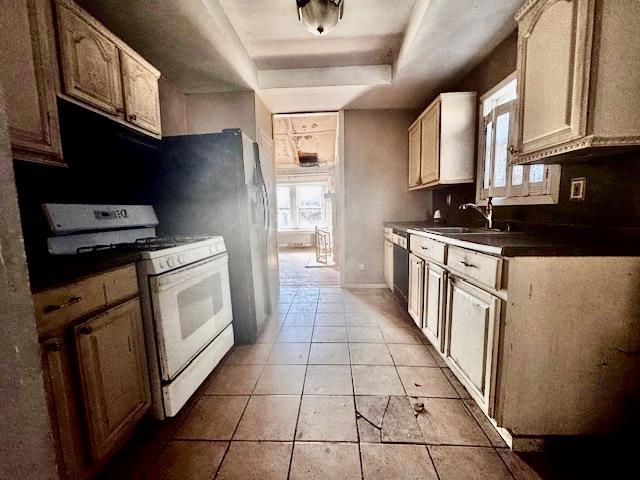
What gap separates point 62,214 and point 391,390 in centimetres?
205

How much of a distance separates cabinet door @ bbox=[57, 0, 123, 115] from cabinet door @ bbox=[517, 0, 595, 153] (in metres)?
2.27

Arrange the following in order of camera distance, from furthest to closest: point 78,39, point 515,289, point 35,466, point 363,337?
point 363,337 → point 78,39 → point 515,289 → point 35,466

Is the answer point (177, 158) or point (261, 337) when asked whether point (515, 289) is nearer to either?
point (261, 337)

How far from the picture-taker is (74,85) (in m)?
1.41

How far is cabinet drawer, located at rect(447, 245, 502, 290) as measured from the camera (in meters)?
1.23

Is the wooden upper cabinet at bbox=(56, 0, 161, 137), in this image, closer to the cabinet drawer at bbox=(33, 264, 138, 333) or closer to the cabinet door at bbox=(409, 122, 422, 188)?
the cabinet drawer at bbox=(33, 264, 138, 333)

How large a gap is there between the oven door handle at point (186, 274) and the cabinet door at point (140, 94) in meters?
1.02

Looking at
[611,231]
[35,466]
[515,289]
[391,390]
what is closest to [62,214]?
[35,466]

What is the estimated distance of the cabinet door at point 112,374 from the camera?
3.43ft

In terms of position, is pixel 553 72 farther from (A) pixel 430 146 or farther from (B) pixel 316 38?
(B) pixel 316 38

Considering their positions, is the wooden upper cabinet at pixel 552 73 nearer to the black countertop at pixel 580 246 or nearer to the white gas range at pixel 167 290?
the black countertop at pixel 580 246

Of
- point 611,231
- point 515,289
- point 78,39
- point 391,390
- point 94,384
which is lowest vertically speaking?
point 391,390

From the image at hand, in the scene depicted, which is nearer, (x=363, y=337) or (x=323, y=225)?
(x=363, y=337)

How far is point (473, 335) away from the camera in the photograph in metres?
1.44
